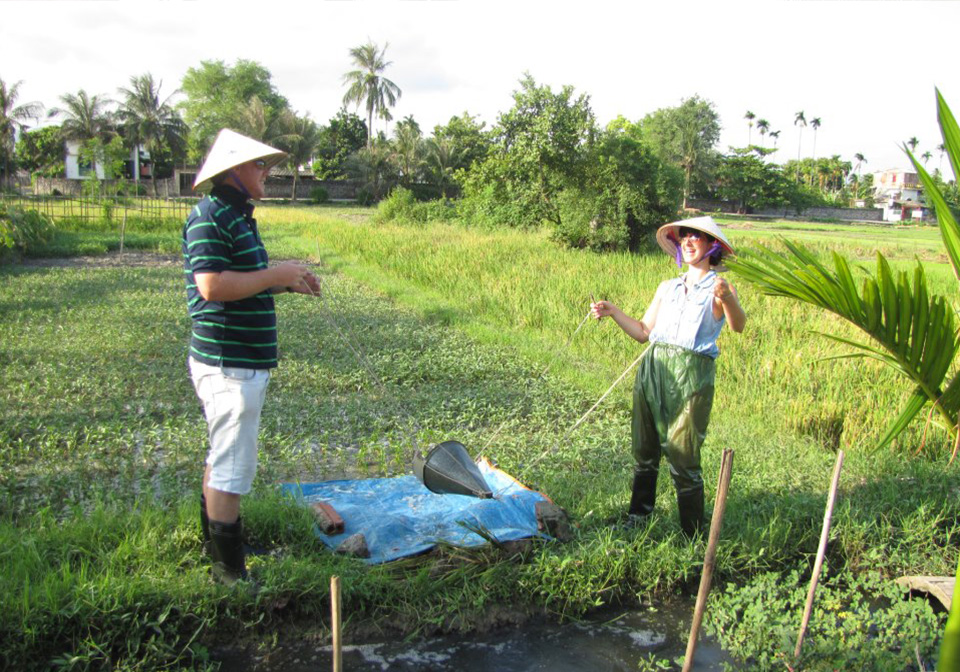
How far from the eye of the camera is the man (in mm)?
2342

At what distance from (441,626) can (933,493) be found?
2683 millimetres

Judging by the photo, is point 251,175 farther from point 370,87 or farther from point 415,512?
point 370,87

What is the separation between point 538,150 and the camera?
49.4 feet

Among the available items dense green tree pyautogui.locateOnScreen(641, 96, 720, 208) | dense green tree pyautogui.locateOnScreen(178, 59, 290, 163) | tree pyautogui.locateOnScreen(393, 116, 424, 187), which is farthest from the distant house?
dense green tree pyautogui.locateOnScreen(178, 59, 290, 163)

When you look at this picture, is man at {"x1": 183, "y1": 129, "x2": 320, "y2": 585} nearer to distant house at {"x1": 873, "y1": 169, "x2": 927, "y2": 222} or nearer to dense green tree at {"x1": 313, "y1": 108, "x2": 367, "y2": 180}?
distant house at {"x1": 873, "y1": 169, "x2": 927, "y2": 222}

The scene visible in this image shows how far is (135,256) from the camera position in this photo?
14.5 metres

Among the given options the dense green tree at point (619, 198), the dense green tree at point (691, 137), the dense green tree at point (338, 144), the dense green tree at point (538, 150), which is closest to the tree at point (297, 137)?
the dense green tree at point (338, 144)

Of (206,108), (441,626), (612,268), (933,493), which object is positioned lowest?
(441,626)

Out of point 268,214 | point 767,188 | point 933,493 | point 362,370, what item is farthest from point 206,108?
point 933,493

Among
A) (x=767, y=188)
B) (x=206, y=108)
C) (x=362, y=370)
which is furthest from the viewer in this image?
(x=206, y=108)

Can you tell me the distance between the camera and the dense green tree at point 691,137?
155ft

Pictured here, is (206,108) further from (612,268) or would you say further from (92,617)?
(92,617)

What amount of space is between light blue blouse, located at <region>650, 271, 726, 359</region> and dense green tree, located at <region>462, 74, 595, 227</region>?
12.6 m

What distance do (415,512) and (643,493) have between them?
1.06 metres
